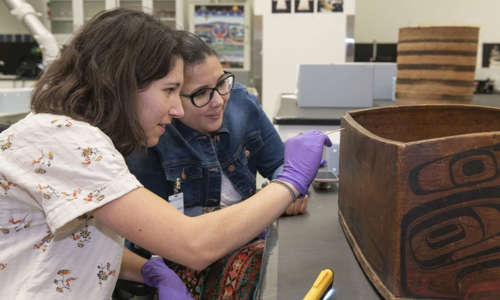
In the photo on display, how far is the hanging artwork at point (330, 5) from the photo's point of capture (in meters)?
3.74

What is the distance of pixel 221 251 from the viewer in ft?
2.49

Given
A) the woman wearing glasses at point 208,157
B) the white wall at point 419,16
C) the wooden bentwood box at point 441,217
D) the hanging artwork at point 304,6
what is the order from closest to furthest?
the wooden bentwood box at point 441,217 < the woman wearing glasses at point 208,157 < the hanging artwork at point 304,6 < the white wall at point 419,16

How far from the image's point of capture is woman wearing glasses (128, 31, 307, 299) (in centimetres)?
106

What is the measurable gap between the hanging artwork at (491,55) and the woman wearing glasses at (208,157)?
3.82m

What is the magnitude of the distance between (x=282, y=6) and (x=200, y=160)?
9.36 ft

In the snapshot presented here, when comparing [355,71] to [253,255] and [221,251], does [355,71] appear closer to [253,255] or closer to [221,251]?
[253,255]

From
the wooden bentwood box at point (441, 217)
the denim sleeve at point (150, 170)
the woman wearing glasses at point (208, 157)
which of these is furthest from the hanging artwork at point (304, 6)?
A: the wooden bentwood box at point (441, 217)

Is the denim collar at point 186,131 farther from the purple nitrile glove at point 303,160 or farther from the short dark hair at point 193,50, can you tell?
the purple nitrile glove at point 303,160

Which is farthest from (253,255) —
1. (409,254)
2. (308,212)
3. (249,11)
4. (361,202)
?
(249,11)

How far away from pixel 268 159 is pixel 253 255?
44cm

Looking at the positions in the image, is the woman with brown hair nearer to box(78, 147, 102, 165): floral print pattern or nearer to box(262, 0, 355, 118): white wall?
box(78, 147, 102, 165): floral print pattern

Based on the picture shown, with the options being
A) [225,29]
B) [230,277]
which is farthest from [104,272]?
[225,29]

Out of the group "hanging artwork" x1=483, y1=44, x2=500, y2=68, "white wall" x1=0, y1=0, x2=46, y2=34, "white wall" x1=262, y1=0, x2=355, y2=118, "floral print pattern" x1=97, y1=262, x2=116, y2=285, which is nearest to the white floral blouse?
"floral print pattern" x1=97, y1=262, x2=116, y2=285

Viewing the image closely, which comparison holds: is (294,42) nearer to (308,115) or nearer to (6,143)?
(308,115)
